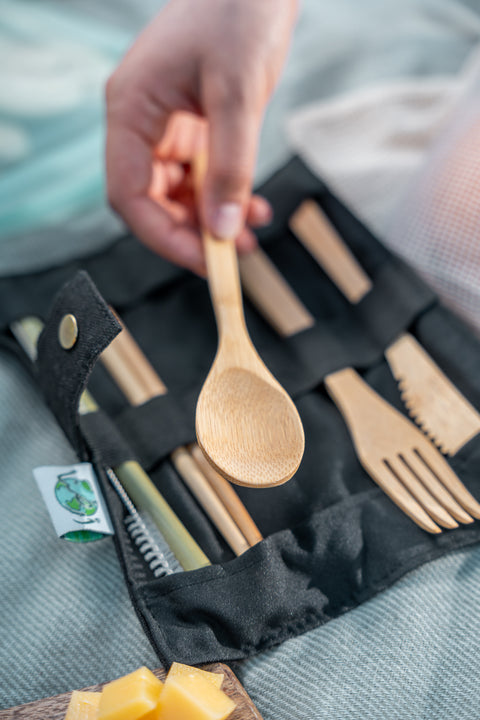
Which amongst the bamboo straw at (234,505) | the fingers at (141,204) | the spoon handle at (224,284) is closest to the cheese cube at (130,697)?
the bamboo straw at (234,505)

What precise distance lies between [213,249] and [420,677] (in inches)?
14.0

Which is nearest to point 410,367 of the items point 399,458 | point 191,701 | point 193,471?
point 399,458

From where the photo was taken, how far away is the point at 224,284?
0.49 meters

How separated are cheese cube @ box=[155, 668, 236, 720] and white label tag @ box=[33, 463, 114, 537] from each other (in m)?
0.11

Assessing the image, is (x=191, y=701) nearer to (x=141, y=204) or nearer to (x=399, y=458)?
(x=399, y=458)

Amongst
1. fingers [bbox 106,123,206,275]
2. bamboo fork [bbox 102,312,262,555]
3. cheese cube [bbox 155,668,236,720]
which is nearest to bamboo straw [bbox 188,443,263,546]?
bamboo fork [bbox 102,312,262,555]

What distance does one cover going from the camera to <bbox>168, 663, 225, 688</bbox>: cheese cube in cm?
32

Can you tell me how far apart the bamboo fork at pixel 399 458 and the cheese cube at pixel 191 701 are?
17 cm

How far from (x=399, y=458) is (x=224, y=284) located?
0.19 m

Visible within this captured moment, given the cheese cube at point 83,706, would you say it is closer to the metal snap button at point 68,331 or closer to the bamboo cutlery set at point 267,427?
the bamboo cutlery set at point 267,427

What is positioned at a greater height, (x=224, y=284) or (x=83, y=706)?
(x=224, y=284)

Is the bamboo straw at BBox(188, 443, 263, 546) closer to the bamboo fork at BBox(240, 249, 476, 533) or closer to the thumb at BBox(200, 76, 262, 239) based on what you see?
the bamboo fork at BBox(240, 249, 476, 533)

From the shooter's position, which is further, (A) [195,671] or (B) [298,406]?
(B) [298,406]

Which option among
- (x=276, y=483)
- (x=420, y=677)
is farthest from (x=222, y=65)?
(x=420, y=677)
